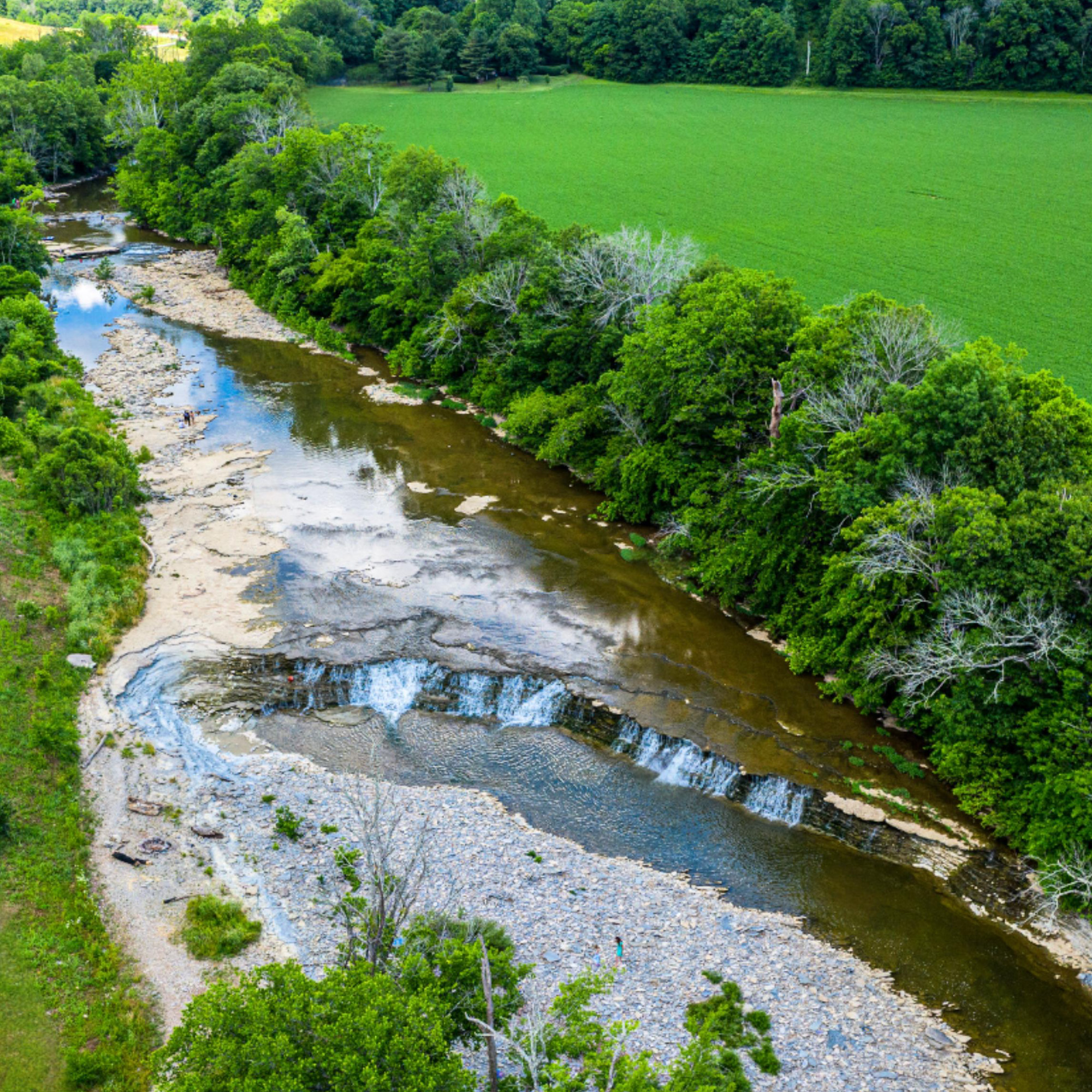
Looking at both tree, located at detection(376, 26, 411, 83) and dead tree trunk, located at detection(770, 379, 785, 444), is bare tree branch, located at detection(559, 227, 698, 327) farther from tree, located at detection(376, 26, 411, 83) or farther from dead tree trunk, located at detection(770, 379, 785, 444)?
tree, located at detection(376, 26, 411, 83)

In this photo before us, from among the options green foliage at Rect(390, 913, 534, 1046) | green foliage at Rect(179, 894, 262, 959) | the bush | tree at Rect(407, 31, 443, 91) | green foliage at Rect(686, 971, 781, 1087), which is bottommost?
green foliage at Rect(686, 971, 781, 1087)

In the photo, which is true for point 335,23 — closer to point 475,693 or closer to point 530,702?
point 475,693

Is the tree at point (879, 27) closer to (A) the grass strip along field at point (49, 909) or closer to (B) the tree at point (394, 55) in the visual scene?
(B) the tree at point (394, 55)

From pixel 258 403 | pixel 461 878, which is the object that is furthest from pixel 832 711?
pixel 258 403

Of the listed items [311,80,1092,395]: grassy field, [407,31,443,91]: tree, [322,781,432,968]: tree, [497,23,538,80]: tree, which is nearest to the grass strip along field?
[322,781,432,968]: tree

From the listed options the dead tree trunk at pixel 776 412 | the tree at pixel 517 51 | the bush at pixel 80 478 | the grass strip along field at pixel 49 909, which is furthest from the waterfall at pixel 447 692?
the tree at pixel 517 51

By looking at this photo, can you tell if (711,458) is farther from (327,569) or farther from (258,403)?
(258,403)
